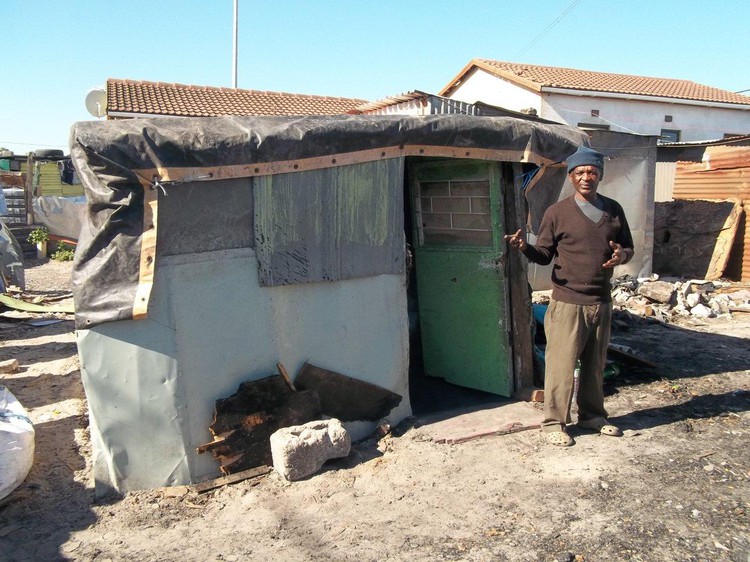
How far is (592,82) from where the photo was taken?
20.5 m

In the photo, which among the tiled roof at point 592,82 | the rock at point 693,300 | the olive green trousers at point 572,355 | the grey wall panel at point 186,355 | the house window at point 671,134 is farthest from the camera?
the house window at point 671,134

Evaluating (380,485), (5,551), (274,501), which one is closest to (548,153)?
(380,485)

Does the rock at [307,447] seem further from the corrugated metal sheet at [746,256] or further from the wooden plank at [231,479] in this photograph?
the corrugated metal sheet at [746,256]

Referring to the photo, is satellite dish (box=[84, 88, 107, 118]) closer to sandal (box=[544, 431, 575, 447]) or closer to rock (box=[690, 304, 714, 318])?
rock (box=[690, 304, 714, 318])

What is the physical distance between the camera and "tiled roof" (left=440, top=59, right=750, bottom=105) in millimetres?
19484

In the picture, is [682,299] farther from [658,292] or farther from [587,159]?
[587,159]

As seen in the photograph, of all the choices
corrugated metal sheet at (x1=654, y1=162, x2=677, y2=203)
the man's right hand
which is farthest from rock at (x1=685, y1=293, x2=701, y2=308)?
the man's right hand

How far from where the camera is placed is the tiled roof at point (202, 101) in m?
16.7

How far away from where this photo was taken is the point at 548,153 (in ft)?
17.0

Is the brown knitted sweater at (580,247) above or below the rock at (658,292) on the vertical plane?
above

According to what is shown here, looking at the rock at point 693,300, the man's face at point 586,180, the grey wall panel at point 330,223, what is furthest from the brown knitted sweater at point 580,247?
the rock at point 693,300

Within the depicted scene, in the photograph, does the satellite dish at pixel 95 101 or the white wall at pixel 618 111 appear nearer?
the satellite dish at pixel 95 101

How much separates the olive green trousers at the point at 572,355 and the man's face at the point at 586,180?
0.78m

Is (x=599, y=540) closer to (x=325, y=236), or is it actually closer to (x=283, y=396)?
(x=283, y=396)
